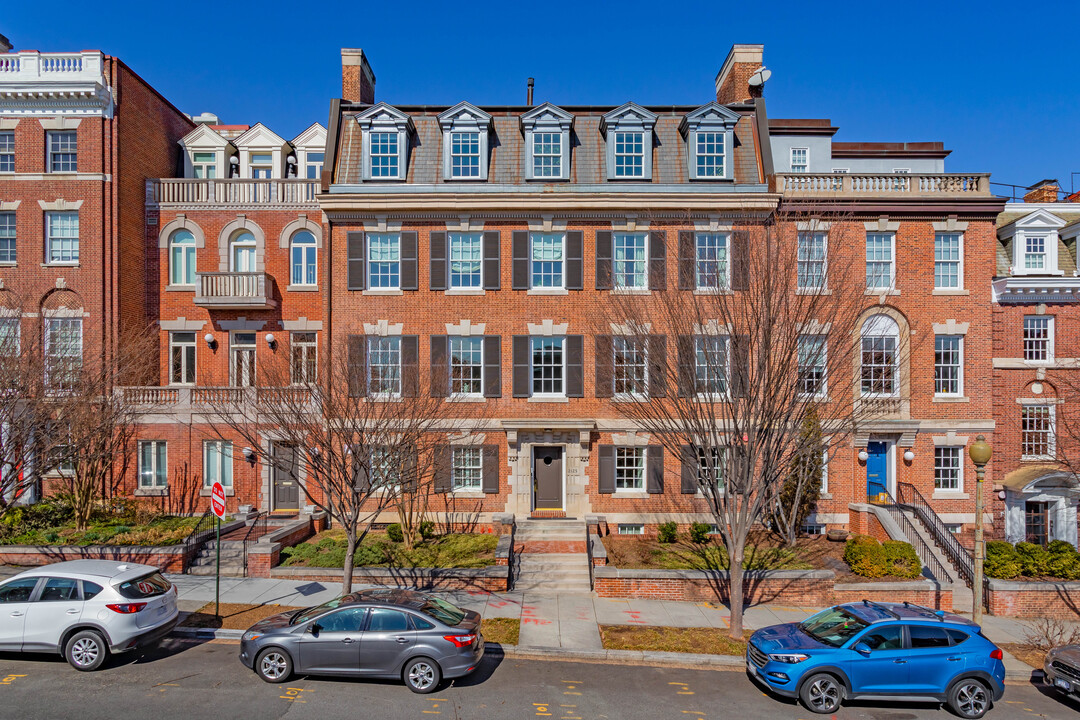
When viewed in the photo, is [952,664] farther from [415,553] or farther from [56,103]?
[56,103]

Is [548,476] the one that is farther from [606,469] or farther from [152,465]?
[152,465]

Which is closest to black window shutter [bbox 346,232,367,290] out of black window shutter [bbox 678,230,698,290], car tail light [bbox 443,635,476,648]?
black window shutter [bbox 678,230,698,290]

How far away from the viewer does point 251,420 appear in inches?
747

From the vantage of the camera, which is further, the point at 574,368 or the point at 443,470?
the point at 574,368

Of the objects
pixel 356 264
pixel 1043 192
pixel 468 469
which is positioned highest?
pixel 1043 192

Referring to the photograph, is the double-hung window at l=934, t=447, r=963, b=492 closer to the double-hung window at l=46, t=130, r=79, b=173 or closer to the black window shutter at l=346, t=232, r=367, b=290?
the black window shutter at l=346, t=232, r=367, b=290

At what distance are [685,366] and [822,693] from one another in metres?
6.47

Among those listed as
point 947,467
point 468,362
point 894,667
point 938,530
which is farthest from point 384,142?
point 947,467

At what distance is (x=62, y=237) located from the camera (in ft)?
70.1

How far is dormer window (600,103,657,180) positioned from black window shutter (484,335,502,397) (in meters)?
6.94

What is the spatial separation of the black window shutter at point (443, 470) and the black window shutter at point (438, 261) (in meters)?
5.75

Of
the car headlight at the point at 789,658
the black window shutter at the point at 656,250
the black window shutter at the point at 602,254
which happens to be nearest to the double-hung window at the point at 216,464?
the black window shutter at the point at 602,254

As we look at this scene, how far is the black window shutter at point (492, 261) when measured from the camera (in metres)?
20.5

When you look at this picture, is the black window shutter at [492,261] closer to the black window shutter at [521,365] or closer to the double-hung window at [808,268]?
the black window shutter at [521,365]
